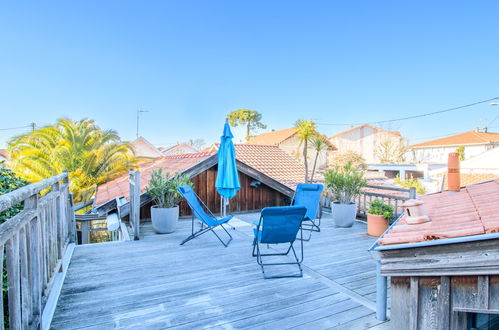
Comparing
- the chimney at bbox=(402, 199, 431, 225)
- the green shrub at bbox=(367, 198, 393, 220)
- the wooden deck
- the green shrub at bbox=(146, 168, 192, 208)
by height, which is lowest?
A: the wooden deck

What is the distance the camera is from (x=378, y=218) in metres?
5.31

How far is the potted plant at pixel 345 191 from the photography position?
5941mm

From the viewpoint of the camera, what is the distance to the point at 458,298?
3.68 feet

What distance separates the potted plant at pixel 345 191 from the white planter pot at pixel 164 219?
10.9 ft

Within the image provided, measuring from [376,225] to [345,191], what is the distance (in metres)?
0.96

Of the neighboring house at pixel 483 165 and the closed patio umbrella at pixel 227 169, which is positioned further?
the neighboring house at pixel 483 165

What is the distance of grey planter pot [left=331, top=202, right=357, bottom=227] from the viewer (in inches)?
235

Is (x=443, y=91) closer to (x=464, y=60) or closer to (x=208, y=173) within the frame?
(x=464, y=60)

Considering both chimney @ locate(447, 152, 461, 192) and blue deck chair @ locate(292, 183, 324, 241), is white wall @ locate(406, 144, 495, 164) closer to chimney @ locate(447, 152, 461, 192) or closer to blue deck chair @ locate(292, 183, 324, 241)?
blue deck chair @ locate(292, 183, 324, 241)

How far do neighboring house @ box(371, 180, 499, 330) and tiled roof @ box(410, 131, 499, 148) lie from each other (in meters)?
37.4

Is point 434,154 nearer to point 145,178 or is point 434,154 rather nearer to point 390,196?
point 390,196

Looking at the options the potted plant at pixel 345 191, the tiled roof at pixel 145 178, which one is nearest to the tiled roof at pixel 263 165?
the tiled roof at pixel 145 178

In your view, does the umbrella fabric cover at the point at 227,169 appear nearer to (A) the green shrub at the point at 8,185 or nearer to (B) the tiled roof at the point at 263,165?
(B) the tiled roof at the point at 263,165

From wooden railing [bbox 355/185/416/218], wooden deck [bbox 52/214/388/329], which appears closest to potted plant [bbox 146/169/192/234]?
wooden deck [bbox 52/214/388/329]
